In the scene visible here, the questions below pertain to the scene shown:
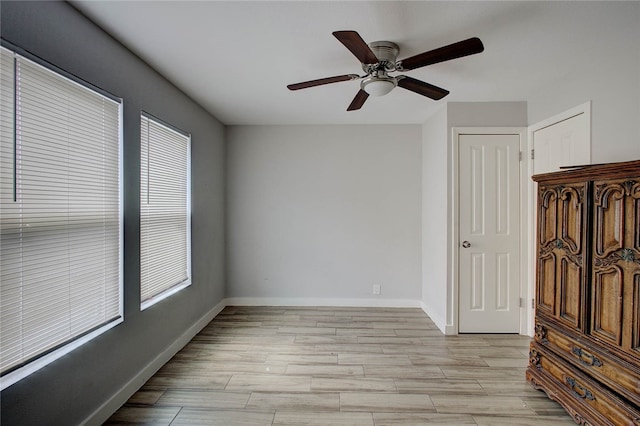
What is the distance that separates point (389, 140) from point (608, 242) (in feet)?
8.92

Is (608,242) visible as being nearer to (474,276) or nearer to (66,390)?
(474,276)

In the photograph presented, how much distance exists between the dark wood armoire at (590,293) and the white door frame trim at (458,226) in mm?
929

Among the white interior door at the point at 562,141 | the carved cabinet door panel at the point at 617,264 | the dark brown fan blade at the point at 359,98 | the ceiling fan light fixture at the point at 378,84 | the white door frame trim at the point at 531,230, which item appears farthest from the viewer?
the white door frame trim at the point at 531,230

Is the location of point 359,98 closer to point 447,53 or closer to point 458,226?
point 447,53

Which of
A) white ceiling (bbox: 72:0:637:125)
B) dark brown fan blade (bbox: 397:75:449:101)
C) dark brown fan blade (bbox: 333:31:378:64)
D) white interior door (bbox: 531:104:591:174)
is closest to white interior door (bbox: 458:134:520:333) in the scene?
white interior door (bbox: 531:104:591:174)

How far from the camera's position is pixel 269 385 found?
2.36m

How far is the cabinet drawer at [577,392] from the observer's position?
5.47 feet

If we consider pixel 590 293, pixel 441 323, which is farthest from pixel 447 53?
pixel 441 323

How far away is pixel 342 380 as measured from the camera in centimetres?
242

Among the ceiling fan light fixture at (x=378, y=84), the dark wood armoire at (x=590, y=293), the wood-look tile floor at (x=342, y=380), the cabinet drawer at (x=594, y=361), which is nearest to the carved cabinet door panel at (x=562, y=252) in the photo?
the dark wood armoire at (x=590, y=293)

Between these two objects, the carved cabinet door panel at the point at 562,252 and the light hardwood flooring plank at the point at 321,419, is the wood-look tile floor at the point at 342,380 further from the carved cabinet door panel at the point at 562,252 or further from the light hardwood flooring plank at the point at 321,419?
the carved cabinet door panel at the point at 562,252

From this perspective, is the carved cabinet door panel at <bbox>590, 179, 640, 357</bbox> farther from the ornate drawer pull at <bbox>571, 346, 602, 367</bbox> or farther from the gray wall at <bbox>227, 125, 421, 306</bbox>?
the gray wall at <bbox>227, 125, 421, 306</bbox>

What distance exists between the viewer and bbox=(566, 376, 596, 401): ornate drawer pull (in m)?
1.85

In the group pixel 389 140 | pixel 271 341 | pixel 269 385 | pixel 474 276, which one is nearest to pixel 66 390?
pixel 269 385
